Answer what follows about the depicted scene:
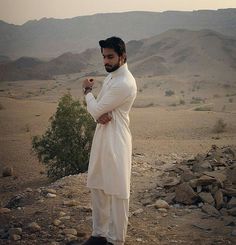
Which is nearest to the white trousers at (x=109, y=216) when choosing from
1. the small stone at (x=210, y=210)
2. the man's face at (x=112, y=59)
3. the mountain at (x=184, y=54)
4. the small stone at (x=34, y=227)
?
the small stone at (x=34, y=227)

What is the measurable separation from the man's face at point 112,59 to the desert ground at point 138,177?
214 centimetres

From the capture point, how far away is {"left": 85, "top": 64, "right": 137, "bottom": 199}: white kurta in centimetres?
407

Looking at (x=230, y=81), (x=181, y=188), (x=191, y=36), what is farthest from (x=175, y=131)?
(x=191, y=36)

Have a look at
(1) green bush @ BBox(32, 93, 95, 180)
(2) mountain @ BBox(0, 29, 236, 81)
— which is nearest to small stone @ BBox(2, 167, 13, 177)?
(1) green bush @ BBox(32, 93, 95, 180)

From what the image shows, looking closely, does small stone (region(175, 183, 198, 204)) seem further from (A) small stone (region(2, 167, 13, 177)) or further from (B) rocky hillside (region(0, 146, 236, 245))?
(A) small stone (region(2, 167, 13, 177))

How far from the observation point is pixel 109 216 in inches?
179

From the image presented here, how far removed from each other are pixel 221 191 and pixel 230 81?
113 ft

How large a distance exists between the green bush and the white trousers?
4954mm

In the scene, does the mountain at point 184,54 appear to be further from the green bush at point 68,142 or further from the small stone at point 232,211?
the small stone at point 232,211

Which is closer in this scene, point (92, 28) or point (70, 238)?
point (70, 238)

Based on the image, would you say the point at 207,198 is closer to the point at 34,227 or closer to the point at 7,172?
the point at 34,227

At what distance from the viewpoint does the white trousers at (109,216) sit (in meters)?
4.24

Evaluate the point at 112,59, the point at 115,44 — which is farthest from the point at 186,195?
the point at 115,44

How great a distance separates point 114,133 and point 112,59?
0.75 meters
